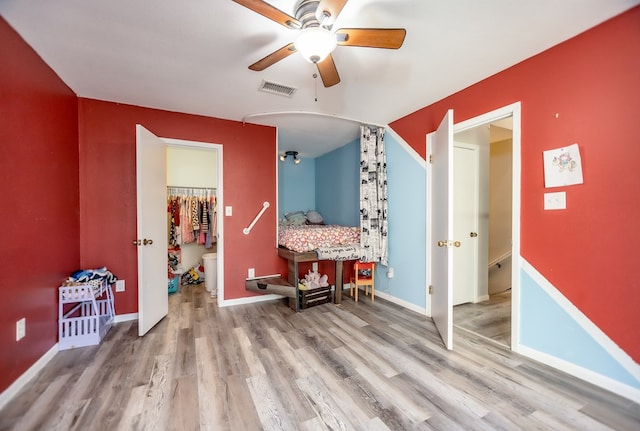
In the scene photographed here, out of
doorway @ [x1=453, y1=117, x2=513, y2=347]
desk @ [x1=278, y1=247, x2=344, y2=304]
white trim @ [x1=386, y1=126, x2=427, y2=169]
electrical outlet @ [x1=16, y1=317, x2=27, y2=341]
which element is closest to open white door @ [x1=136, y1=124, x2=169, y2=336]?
electrical outlet @ [x1=16, y1=317, x2=27, y2=341]

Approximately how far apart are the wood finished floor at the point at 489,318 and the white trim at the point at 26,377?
3538mm

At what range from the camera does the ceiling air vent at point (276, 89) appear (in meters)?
2.42

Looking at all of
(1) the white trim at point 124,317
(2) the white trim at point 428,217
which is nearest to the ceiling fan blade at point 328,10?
(2) the white trim at point 428,217

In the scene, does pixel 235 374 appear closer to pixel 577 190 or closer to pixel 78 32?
pixel 78 32

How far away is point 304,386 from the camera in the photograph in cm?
172

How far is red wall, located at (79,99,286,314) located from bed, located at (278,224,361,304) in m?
0.58

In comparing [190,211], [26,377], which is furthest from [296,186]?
[26,377]

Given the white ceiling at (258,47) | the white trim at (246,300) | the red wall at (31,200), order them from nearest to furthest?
1. the white ceiling at (258,47)
2. the red wall at (31,200)
3. the white trim at (246,300)

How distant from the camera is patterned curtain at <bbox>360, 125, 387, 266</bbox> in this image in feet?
11.0

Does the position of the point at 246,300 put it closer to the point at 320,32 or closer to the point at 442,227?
the point at 442,227

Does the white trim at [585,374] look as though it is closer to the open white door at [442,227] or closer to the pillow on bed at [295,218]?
the open white door at [442,227]

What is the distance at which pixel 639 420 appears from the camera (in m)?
1.42

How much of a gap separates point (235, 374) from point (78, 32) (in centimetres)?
259

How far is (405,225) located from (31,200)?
11.3ft
